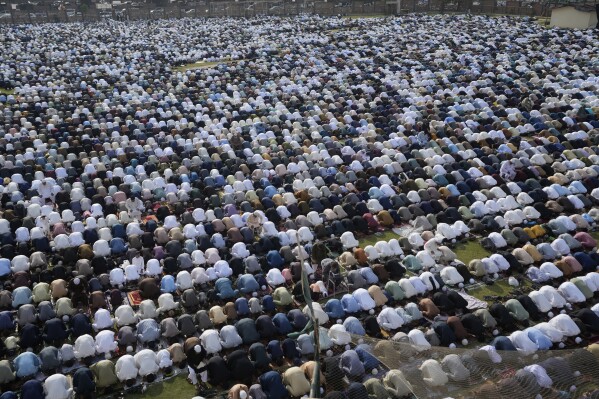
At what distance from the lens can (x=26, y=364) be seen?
13.2 meters

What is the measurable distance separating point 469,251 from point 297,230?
6790mm

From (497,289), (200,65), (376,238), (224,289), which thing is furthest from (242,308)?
(200,65)

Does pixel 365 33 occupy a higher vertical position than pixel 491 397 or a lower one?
higher

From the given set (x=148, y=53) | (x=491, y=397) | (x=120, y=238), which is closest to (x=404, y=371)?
(x=491, y=397)

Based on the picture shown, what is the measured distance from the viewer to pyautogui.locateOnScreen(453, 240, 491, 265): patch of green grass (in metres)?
19.0

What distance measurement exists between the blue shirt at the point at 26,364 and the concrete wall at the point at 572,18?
68.0 metres

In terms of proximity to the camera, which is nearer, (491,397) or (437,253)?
(491,397)

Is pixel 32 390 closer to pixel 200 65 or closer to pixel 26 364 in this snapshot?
pixel 26 364

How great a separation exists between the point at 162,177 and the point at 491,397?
19140mm

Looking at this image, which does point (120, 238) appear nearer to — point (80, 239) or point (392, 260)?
point (80, 239)

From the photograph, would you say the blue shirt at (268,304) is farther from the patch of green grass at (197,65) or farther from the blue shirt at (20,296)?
the patch of green grass at (197,65)

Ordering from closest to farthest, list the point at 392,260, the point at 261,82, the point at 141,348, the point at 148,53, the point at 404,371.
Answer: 1. the point at 404,371
2. the point at 141,348
3. the point at 392,260
4. the point at 261,82
5. the point at 148,53

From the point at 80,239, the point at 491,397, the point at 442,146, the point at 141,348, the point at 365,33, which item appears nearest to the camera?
the point at 491,397

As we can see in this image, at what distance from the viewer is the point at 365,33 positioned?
220 ft
